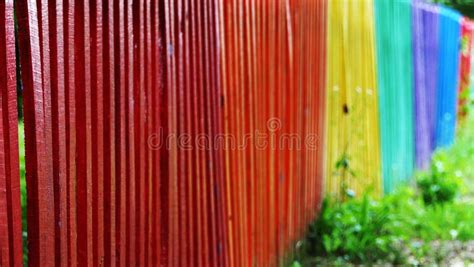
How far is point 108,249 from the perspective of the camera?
2627 mm

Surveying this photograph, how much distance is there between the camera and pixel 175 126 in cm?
313

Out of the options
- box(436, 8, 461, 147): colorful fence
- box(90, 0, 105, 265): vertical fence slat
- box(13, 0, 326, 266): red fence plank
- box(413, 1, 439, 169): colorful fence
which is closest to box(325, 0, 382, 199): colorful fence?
box(13, 0, 326, 266): red fence plank

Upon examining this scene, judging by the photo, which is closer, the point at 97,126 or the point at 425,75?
the point at 97,126

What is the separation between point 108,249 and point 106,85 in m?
0.56

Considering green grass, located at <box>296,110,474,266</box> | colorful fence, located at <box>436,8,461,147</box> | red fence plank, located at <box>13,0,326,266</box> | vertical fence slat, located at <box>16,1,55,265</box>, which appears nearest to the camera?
vertical fence slat, located at <box>16,1,55,265</box>

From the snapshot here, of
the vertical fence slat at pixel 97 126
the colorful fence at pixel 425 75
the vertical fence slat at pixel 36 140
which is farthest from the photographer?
the colorful fence at pixel 425 75

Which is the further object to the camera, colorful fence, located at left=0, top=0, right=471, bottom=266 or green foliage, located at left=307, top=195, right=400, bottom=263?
green foliage, located at left=307, top=195, right=400, bottom=263

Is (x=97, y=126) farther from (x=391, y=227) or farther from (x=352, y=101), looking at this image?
(x=352, y=101)

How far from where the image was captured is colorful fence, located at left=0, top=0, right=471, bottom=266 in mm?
2193

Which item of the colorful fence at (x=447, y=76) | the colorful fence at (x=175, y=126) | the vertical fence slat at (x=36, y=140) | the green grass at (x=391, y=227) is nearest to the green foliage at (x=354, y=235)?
the green grass at (x=391, y=227)

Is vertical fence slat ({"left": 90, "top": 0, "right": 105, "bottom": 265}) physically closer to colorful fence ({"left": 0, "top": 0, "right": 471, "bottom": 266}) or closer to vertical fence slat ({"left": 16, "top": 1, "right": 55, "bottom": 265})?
colorful fence ({"left": 0, "top": 0, "right": 471, "bottom": 266})

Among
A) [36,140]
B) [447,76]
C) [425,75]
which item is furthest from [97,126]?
[447,76]

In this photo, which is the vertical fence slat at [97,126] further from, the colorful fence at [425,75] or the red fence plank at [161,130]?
the colorful fence at [425,75]

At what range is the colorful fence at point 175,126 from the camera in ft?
7.20
